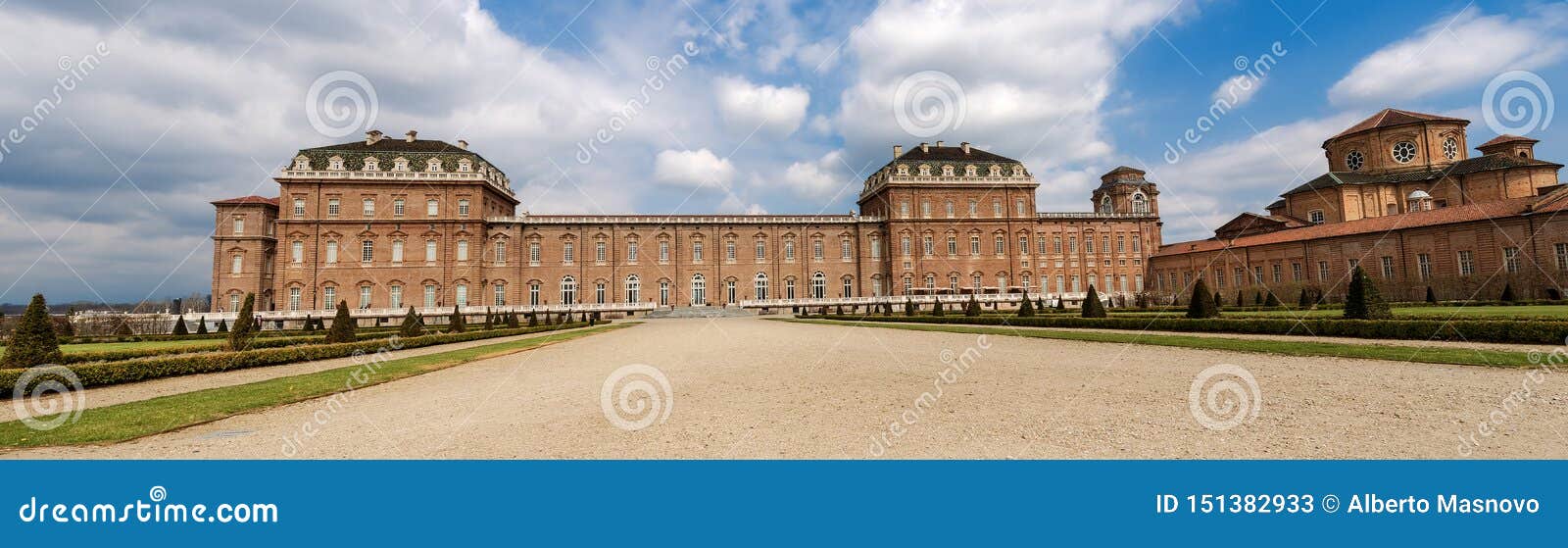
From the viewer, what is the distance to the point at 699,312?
41.3m

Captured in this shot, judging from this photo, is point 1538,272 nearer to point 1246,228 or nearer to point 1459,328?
point 1246,228

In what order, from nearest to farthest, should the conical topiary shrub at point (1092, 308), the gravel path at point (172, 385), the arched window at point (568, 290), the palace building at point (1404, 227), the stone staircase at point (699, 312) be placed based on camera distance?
the gravel path at point (172, 385)
the conical topiary shrub at point (1092, 308)
the palace building at point (1404, 227)
the stone staircase at point (699, 312)
the arched window at point (568, 290)

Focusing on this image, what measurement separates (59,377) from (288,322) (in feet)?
117

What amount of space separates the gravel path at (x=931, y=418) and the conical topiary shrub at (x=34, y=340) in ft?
21.0

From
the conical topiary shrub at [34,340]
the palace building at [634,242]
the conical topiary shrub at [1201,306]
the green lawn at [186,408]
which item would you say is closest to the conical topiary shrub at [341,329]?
the conical topiary shrub at [34,340]

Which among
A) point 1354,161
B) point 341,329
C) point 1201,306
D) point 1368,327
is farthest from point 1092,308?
point 1354,161

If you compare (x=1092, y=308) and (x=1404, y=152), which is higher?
(x=1404, y=152)

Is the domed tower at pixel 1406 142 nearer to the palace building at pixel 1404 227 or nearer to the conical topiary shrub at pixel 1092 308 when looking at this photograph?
the palace building at pixel 1404 227

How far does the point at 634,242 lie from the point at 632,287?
3.34 meters

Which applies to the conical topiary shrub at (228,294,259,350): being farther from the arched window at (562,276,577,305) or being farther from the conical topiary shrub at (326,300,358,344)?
the arched window at (562,276,577,305)

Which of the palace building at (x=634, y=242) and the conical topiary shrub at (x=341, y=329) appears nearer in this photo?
the conical topiary shrub at (x=341, y=329)

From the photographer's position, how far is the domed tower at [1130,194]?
50906mm

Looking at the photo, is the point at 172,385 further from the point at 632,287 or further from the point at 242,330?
the point at 632,287

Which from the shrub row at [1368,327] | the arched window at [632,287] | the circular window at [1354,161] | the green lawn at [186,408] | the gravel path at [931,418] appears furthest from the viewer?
the arched window at [632,287]
